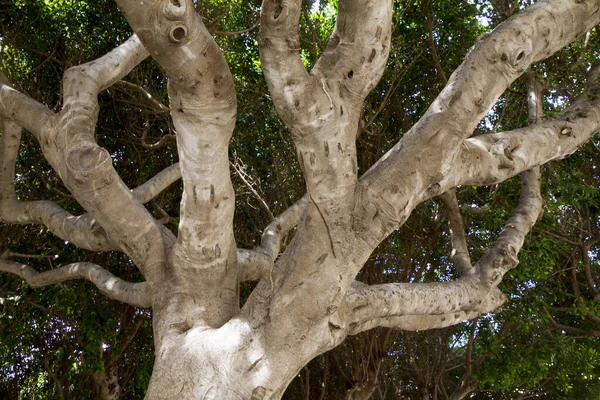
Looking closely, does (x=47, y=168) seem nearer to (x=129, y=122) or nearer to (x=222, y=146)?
(x=129, y=122)

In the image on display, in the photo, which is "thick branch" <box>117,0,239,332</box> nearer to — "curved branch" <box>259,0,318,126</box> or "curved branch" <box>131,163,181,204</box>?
"curved branch" <box>259,0,318,126</box>

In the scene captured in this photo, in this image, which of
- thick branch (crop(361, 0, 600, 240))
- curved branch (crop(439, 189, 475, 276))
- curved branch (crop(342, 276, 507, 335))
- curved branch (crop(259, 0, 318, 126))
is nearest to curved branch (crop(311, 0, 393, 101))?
curved branch (crop(259, 0, 318, 126))

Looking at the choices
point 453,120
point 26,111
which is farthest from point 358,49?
point 26,111

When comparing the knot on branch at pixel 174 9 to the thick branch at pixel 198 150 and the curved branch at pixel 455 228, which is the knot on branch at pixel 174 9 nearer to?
the thick branch at pixel 198 150

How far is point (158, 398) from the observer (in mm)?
2814

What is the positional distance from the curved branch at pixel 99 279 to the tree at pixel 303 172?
0.46m

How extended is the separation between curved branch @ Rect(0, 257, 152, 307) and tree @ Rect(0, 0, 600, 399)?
46cm

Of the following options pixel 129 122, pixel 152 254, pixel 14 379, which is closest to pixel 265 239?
pixel 152 254

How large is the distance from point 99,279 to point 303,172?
7.18ft

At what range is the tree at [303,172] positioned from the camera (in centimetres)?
274

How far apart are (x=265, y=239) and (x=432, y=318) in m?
1.49

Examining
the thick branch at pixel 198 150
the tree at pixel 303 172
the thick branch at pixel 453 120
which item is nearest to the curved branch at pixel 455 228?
the tree at pixel 303 172

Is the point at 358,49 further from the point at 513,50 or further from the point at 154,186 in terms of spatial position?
the point at 154,186

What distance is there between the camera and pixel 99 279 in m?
4.43
